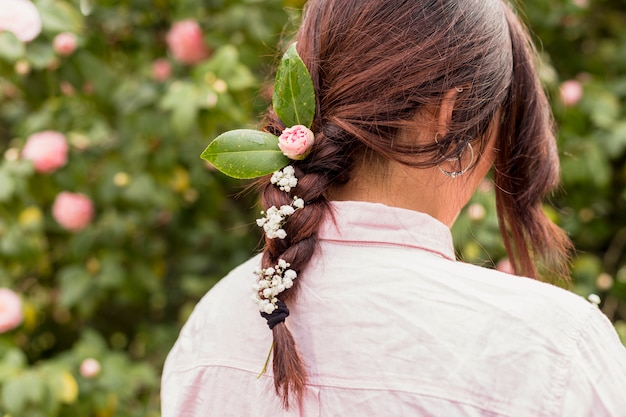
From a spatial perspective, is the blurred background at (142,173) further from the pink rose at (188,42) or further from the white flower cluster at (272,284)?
the white flower cluster at (272,284)

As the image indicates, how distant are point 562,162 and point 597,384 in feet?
4.74

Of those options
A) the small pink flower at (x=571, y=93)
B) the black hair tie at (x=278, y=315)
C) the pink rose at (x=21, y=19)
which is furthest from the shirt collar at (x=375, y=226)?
the small pink flower at (x=571, y=93)

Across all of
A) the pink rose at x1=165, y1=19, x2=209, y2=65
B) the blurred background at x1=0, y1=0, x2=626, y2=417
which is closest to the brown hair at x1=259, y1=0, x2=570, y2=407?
the blurred background at x1=0, y1=0, x2=626, y2=417

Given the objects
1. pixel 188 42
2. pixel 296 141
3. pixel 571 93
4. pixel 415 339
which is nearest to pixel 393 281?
pixel 415 339

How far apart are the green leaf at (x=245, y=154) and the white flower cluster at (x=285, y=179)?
0.5 inches

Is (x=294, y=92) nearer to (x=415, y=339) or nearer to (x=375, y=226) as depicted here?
(x=375, y=226)

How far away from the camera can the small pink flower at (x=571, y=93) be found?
204 centimetres

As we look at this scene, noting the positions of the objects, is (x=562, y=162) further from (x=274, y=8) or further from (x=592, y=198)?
(x=274, y=8)

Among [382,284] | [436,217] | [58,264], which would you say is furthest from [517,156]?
[58,264]

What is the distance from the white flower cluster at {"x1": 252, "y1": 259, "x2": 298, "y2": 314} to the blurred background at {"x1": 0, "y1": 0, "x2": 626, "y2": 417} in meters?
0.94

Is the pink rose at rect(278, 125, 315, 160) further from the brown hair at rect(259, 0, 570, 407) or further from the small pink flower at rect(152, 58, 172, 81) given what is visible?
the small pink flower at rect(152, 58, 172, 81)

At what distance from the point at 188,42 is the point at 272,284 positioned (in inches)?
50.6

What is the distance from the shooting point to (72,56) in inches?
73.1

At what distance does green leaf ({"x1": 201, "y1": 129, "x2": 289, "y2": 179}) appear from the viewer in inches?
33.0
